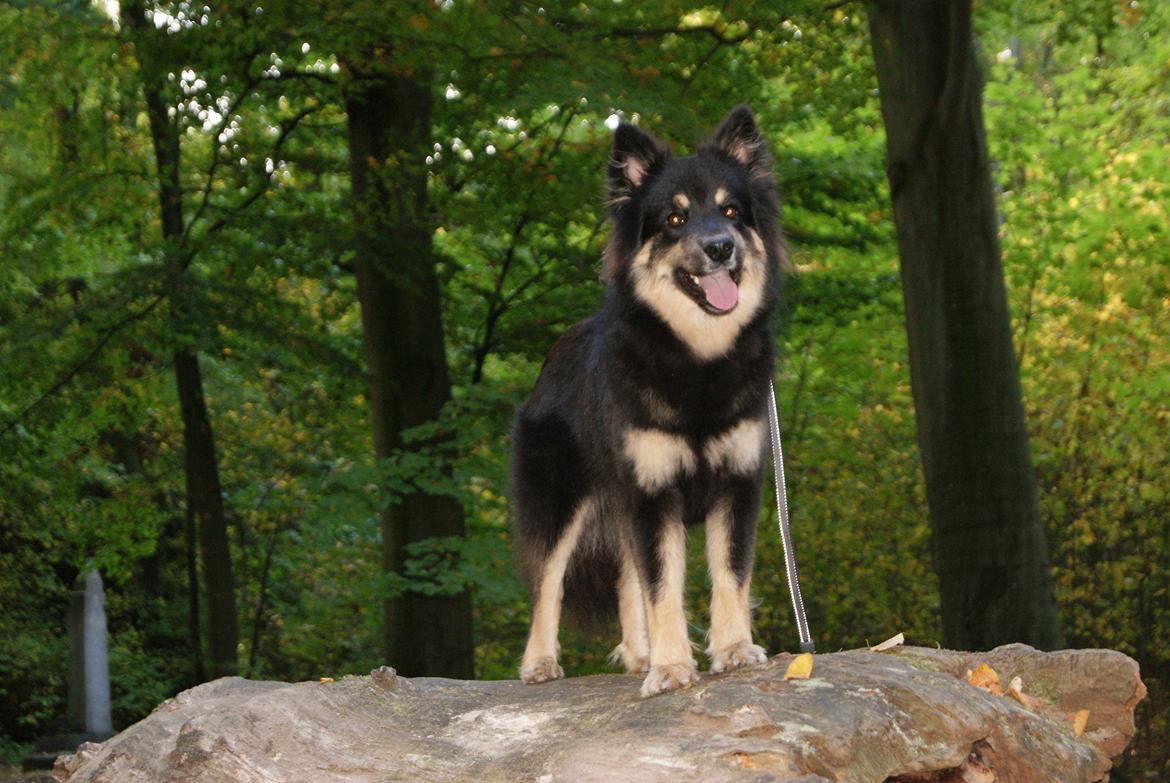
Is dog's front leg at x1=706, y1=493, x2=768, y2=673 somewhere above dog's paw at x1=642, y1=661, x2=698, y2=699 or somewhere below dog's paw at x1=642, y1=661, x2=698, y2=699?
above

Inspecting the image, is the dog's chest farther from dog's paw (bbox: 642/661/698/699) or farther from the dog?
dog's paw (bbox: 642/661/698/699)

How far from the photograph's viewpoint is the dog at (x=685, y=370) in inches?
209

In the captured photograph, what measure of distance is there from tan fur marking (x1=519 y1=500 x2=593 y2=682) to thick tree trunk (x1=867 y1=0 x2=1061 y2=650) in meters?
4.00

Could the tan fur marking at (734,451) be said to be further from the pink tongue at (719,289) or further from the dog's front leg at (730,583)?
the pink tongue at (719,289)

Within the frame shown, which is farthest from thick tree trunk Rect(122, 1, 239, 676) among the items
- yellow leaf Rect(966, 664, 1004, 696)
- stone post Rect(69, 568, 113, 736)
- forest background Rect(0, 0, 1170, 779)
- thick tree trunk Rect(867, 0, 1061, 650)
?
yellow leaf Rect(966, 664, 1004, 696)

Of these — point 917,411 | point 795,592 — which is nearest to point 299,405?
point 917,411

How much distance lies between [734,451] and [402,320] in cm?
Answer: 824

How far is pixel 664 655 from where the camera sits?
5176 mm

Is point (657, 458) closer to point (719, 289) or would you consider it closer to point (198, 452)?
point (719, 289)

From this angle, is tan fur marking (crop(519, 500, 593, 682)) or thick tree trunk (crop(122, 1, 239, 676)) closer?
tan fur marking (crop(519, 500, 593, 682))

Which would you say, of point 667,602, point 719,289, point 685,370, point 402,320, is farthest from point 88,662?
point 719,289

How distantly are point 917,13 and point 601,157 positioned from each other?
11.9ft

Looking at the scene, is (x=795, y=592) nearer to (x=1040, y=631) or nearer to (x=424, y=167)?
(x=1040, y=631)

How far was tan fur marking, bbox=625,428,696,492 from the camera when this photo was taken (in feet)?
17.5
